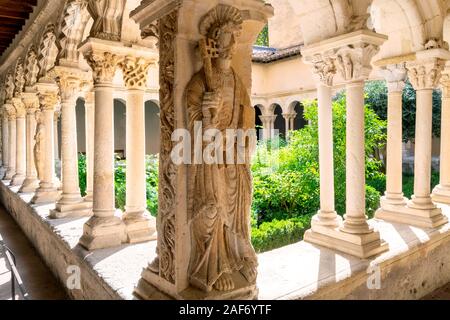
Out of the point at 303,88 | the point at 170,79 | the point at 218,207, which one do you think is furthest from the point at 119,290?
the point at 303,88

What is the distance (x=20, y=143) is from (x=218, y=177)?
7.98 meters

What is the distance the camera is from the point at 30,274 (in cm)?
455

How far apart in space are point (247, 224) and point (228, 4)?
1.44 meters

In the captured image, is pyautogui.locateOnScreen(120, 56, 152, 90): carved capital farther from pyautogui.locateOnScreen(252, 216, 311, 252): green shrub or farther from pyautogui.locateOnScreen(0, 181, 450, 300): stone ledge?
pyautogui.locateOnScreen(252, 216, 311, 252): green shrub

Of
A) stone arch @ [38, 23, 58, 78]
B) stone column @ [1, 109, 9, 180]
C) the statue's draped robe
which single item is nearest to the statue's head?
the statue's draped robe

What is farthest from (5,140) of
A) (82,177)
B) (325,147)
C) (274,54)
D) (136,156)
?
(274,54)

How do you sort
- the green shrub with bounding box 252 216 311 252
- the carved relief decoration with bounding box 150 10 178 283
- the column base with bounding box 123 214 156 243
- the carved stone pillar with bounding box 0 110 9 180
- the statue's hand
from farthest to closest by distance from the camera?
the carved stone pillar with bounding box 0 110 9 180 → the green shrub with bounding box 252 216 311 252 → the column base with bounding box 123 214 156 243 → the carved relief decoration with bounding box 150 10 178 283 → the statue's hand

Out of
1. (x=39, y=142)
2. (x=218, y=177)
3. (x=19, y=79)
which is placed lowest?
(x=218, y=177)

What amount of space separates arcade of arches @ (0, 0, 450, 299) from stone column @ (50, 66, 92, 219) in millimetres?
20

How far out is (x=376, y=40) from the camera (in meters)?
3.62

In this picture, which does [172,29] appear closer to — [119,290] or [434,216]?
[119,290]

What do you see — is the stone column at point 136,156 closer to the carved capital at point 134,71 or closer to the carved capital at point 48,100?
the carved capital at point 134,71

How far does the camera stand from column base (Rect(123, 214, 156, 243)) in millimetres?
3970

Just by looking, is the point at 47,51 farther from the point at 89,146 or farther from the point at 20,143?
the point at 20,143
